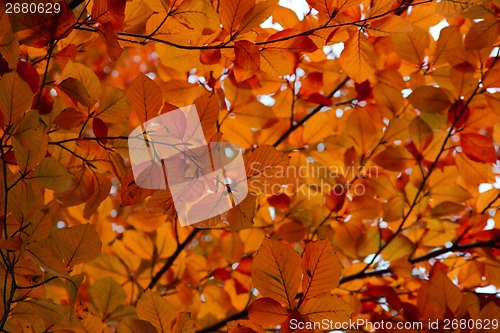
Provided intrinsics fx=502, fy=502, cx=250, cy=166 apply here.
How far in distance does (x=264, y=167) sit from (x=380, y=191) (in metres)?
0.45

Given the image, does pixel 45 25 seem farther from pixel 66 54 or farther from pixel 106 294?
pixel 106 294

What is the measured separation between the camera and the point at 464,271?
107 cm

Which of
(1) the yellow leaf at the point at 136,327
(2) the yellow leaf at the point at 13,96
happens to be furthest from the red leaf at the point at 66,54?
(1) the yellow leaf at the point at 136,327

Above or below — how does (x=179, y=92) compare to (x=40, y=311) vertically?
above

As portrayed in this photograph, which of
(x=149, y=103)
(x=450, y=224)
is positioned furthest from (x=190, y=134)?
(x=450, y=224)

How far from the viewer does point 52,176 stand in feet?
2.18

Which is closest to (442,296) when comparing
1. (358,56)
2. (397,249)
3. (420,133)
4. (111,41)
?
(397,249)

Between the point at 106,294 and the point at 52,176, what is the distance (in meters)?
0.36

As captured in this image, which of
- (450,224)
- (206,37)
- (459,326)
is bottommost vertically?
(459,326)

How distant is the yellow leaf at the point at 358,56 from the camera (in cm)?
78

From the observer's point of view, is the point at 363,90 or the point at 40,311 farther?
the point at 363,90

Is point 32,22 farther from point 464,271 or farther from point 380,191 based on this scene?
point 464,271

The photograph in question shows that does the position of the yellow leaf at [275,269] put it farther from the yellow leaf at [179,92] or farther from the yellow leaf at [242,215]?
the yellow leaf at [179,92]

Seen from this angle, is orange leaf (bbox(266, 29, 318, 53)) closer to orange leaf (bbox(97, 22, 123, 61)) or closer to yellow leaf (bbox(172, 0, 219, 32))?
yellow leaf (bbox(172, 0, 219, 32))
